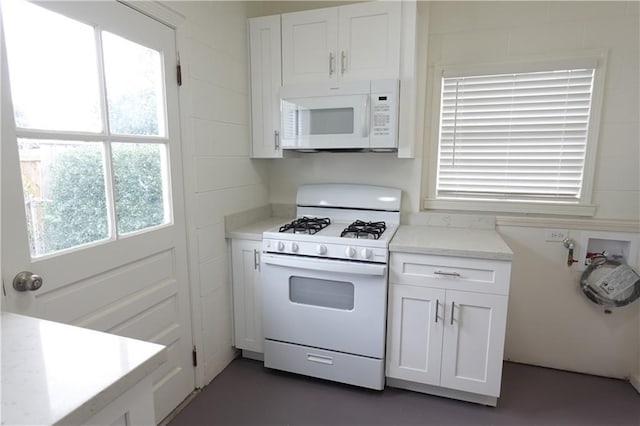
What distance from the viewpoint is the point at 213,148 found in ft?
6.97

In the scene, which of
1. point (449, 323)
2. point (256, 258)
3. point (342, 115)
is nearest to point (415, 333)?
point (449, 323)

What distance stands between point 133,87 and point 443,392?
2263mm

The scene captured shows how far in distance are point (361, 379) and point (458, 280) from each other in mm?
798

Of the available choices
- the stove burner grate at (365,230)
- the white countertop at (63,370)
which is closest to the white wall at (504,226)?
the stove burner grate at (365,230)

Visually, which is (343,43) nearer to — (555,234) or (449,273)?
(449,273)

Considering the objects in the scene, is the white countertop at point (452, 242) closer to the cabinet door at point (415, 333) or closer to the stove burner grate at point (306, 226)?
the cabinet door at point (415, 333)

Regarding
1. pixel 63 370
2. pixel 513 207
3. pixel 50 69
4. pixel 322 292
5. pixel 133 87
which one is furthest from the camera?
pixel 513 207

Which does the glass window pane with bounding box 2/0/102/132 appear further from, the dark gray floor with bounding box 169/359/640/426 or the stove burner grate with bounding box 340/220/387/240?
the dark gray floor with bounding box 169/359/640/426

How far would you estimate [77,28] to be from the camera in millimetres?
1359

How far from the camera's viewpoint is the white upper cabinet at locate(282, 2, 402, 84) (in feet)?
6.81

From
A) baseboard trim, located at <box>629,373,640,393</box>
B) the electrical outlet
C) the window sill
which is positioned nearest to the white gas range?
the window sill

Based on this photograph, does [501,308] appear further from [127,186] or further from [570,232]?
[127,186]

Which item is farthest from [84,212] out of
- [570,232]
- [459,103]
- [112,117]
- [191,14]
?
[570,232]

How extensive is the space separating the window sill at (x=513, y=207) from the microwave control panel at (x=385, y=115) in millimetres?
621
